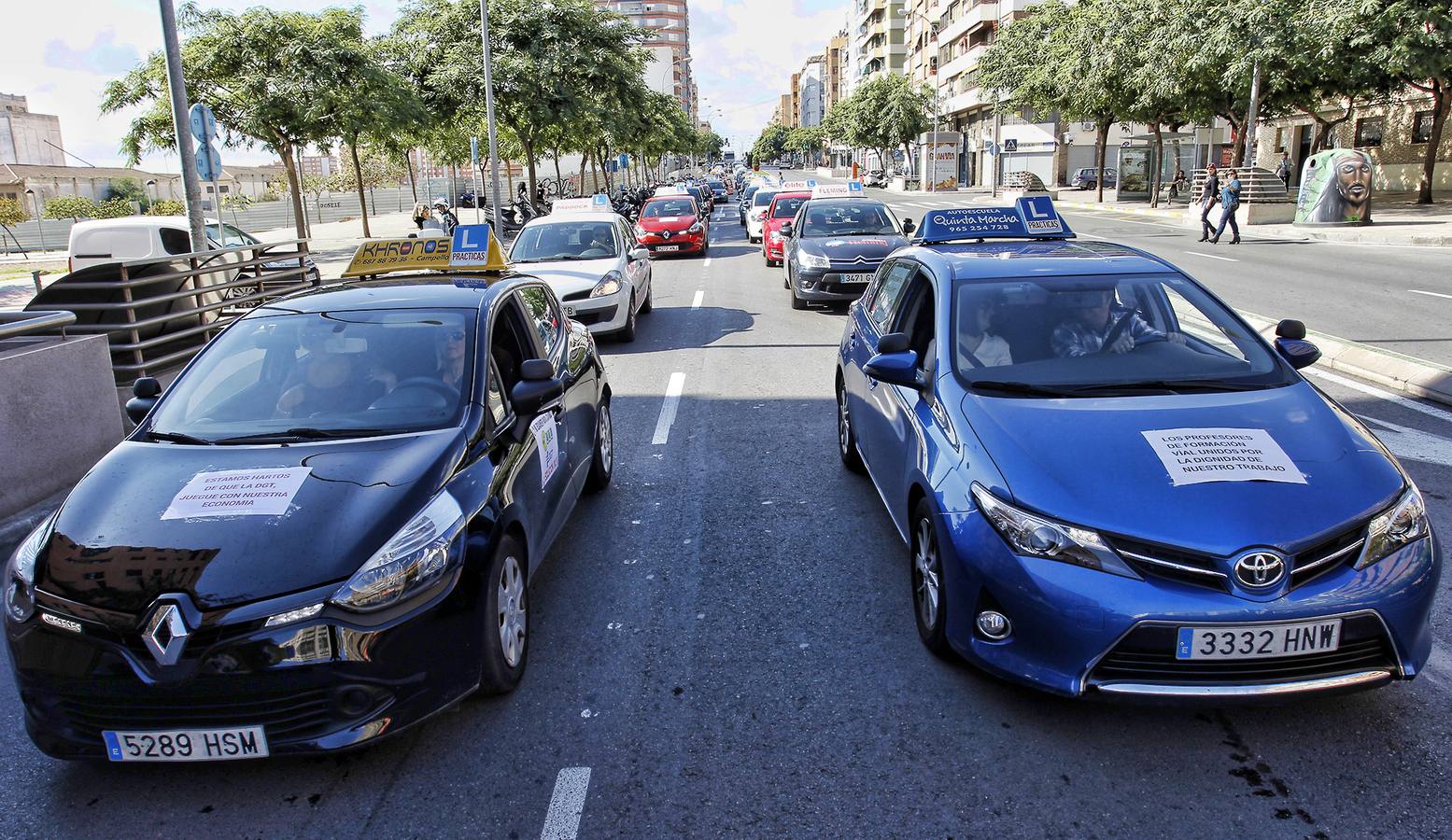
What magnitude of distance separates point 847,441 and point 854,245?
25.9 ft

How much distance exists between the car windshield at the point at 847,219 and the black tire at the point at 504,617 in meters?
11.7

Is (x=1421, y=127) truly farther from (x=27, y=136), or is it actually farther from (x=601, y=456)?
(x=27, y=136)

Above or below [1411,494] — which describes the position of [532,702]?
below

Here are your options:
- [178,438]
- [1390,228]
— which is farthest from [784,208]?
[178,438]

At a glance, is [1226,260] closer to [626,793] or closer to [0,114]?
[626,793]

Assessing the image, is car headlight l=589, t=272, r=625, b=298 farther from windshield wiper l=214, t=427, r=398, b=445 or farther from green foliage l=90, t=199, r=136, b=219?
green foliage l=90, t=199, r=136, b=219

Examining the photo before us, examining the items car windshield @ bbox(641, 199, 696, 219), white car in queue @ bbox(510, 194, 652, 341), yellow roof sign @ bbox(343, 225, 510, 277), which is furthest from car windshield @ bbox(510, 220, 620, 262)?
car windshield @ bbox(641, 199, 696, 219)

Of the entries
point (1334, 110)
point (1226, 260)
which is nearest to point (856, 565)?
point (1226, 260)

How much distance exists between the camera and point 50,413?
21.7ft

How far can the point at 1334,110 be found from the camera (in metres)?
49.3

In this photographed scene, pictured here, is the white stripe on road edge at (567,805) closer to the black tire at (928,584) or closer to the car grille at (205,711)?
the car grille at (205,711)

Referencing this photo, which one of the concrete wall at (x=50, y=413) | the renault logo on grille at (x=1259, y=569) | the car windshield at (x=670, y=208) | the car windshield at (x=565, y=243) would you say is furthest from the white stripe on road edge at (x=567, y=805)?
the car windshield at (x=670, y=208)

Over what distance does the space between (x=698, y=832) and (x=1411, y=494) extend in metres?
2.70

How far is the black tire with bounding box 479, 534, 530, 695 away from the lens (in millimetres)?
3693
